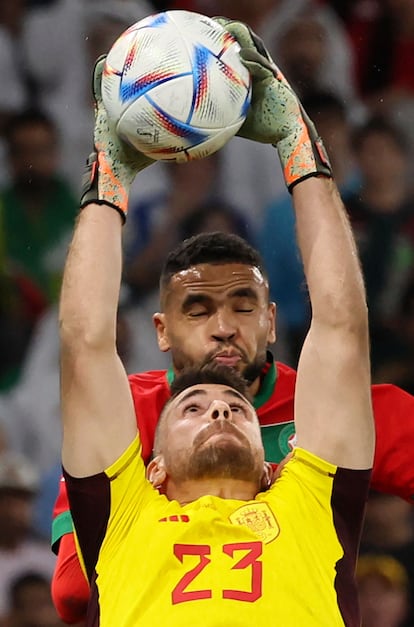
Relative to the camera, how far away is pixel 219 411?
3.23 meters

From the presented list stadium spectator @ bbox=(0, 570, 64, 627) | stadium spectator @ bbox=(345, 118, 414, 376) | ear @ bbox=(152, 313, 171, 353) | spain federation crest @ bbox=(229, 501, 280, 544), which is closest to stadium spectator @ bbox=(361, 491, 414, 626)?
stadium spectator @ bbox=(345, 118, 414, 376)

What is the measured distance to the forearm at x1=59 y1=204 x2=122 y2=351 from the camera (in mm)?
3115

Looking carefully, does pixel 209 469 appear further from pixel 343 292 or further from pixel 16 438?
pixel 16 438

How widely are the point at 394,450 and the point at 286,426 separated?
31 centimetres

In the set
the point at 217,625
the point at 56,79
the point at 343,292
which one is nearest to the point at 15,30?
the point at 56,79

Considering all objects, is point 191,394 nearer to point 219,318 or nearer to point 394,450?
point 219,318

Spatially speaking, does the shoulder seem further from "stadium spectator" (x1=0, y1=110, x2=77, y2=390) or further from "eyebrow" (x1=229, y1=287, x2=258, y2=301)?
"stadium spectator" (x1=0, y1=110, x2=77, y2=390)

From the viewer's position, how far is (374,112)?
234 inches

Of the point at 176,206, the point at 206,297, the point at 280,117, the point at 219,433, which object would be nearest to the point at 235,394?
the point at 219,433

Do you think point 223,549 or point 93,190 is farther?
point 93,190

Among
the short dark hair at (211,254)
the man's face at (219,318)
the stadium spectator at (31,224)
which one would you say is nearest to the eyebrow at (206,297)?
the man's face at (219,318)

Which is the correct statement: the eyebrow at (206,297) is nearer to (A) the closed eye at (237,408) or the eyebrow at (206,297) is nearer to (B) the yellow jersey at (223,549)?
(A) the closed eye at (237,408)

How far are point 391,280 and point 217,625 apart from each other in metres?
2.98

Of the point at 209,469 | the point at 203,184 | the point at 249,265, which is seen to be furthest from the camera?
the point at 203,184
